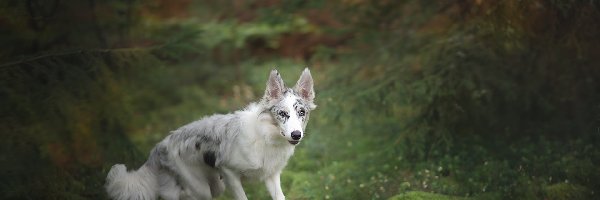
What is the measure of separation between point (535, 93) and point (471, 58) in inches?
45.0

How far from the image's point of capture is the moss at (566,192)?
25.9 feet

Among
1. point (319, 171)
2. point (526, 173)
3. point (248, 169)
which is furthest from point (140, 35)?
point (526, 173)

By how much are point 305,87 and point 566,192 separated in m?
3.36

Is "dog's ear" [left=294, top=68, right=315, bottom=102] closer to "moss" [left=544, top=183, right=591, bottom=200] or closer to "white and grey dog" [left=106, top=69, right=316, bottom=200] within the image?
"white and grey dog" [left=106, top=69, right=316, bottom=200]

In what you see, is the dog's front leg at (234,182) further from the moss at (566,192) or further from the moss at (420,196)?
the moss at (566,192)

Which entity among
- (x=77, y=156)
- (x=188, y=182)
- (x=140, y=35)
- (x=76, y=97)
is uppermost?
(x=140, y=35)

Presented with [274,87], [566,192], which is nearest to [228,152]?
[274,87]

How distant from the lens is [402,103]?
Answer: 32.9 feet

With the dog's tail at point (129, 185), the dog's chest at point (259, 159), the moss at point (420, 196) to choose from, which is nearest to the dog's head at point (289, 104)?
the dog's chest at point (259, 159)

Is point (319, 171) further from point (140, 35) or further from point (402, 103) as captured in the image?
point (140, 35)

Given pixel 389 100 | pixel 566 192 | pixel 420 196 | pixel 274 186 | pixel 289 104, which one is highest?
pixel 289 104

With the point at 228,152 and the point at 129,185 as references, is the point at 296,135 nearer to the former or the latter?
the point at 228,152

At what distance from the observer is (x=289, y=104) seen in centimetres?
681

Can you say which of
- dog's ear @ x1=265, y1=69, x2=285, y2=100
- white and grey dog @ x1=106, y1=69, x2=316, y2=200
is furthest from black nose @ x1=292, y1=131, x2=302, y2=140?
dog's ear @ x1=265, y1=69, x2=285, y2=100
